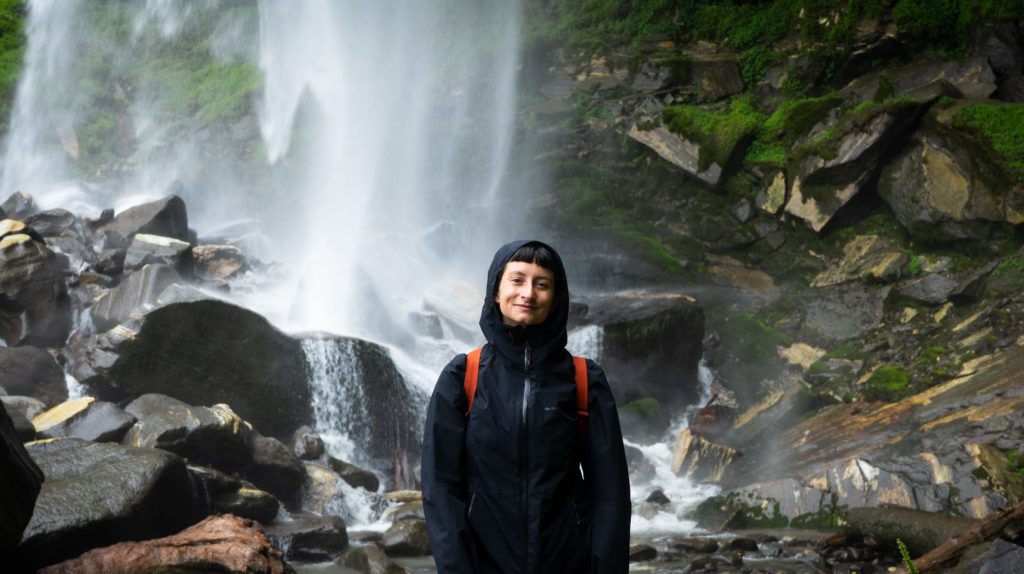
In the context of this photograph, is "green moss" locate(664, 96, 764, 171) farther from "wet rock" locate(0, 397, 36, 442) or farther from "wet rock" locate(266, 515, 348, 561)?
"wet rock" locate(0, 397, 36, 442)

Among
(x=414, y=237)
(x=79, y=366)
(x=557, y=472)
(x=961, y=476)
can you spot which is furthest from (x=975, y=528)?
(x=414, y=237)

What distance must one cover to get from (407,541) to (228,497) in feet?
6.57

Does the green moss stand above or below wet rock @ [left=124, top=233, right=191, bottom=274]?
above

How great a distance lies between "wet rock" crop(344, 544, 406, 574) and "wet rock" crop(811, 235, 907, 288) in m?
11.6

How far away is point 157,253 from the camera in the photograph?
14.5 metres

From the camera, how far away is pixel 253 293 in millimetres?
16000

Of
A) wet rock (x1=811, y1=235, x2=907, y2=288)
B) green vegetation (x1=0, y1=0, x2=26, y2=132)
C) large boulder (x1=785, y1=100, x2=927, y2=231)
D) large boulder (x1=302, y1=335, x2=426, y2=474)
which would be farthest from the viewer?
green vegetation (x1=0, y1=0, x2=26, y2=132)

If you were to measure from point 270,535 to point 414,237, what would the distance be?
39.9ft

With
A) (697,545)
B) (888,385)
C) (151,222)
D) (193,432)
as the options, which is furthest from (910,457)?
(151,222)

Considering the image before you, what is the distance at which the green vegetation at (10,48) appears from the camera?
25317 millimetres

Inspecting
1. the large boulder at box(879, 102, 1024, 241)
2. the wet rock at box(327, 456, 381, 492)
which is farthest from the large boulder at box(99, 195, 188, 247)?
the large boulder at box(879, 102, 1024, 241)

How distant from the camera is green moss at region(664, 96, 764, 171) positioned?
17.8 meters

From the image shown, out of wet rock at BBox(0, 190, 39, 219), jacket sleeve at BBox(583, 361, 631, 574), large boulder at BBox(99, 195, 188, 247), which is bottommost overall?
jacket sleeve at BBox(583, 361, 631, 574)

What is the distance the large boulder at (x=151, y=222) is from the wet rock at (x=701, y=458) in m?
11.0
